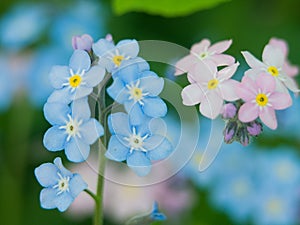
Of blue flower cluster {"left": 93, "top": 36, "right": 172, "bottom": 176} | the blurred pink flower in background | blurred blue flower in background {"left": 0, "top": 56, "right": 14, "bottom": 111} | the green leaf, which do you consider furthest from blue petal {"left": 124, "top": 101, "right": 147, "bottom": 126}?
blurred blue flower in background {"left": 0, "top": 56, "right": 14, "bottom": 111}

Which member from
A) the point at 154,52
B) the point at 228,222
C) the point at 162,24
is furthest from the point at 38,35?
the point at 154,52

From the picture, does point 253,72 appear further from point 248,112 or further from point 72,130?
point 72,130

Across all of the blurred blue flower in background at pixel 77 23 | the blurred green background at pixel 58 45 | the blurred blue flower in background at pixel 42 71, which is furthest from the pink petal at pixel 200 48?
the blurred blue flower in background at pixel 77 23

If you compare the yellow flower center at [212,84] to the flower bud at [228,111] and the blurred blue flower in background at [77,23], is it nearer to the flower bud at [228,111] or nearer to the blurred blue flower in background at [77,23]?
the flower bud at [228,111]

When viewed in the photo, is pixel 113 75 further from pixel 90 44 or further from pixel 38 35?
pixel 38 35

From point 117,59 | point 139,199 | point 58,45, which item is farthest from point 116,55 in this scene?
point 58,45
